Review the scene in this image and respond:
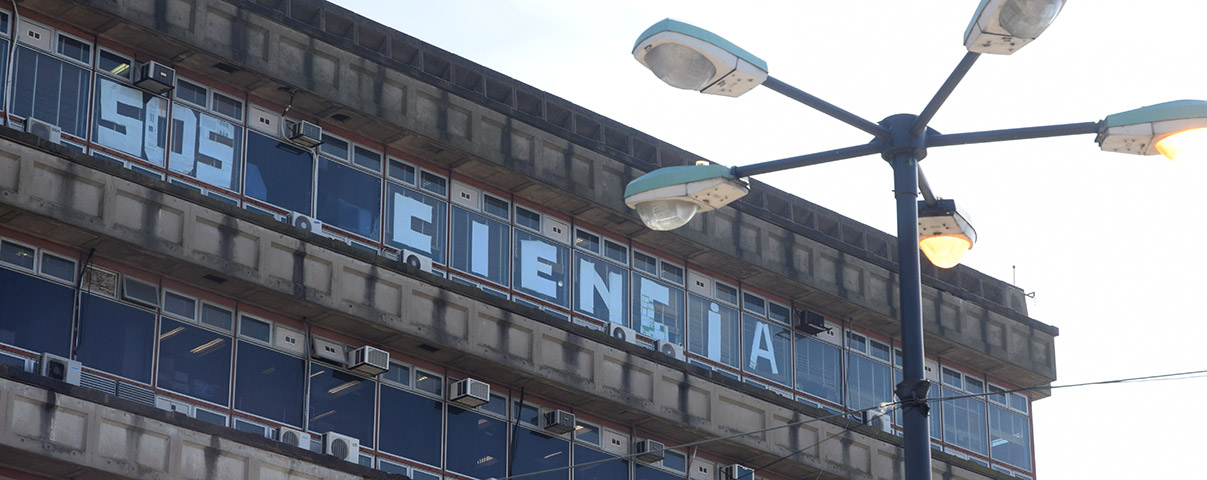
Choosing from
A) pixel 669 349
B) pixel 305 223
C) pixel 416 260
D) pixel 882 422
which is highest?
pixel 305 223

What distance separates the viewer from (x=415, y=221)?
3497 centimetres

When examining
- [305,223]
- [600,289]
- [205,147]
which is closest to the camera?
[205,147]

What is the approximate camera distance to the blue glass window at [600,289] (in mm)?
37219

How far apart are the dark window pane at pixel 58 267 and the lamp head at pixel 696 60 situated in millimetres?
16440

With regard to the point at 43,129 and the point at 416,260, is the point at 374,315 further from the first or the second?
the point at 43,129

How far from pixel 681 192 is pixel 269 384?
→ 16.5 meters

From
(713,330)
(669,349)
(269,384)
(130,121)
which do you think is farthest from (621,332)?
(130,121)

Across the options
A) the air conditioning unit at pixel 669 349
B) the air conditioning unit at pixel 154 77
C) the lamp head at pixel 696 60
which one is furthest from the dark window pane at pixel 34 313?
the lamp head at pixel 696 60

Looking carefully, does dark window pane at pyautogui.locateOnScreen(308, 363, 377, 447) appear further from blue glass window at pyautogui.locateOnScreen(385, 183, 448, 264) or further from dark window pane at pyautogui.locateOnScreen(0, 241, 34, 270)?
dark window pane at pyautogui.locateOnScreen(0, 241, 34, 270)

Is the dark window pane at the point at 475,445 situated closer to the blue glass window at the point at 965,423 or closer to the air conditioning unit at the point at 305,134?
the air conditioning unit at the point at 305,134

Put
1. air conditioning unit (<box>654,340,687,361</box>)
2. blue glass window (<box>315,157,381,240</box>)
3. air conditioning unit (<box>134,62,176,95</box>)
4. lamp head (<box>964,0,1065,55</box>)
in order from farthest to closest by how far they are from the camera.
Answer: air conditioning unit (<box>654,340,687,361</box>), blue glass window (<box>315,157,381,240</box>), air conditioning unit (<box>134,62,176,95</box>), lamp head (<box>964,0,1065,55</box>)

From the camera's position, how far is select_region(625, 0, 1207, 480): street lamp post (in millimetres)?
14625

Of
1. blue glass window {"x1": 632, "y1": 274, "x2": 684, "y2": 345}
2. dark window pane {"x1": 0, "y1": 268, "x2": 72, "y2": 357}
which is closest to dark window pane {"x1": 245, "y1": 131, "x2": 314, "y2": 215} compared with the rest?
dark window pane {"x1": 0, "y1": 268, "x2": 72, "y2": 357}

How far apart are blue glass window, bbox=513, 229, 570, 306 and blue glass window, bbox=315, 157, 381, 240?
3.27 m
